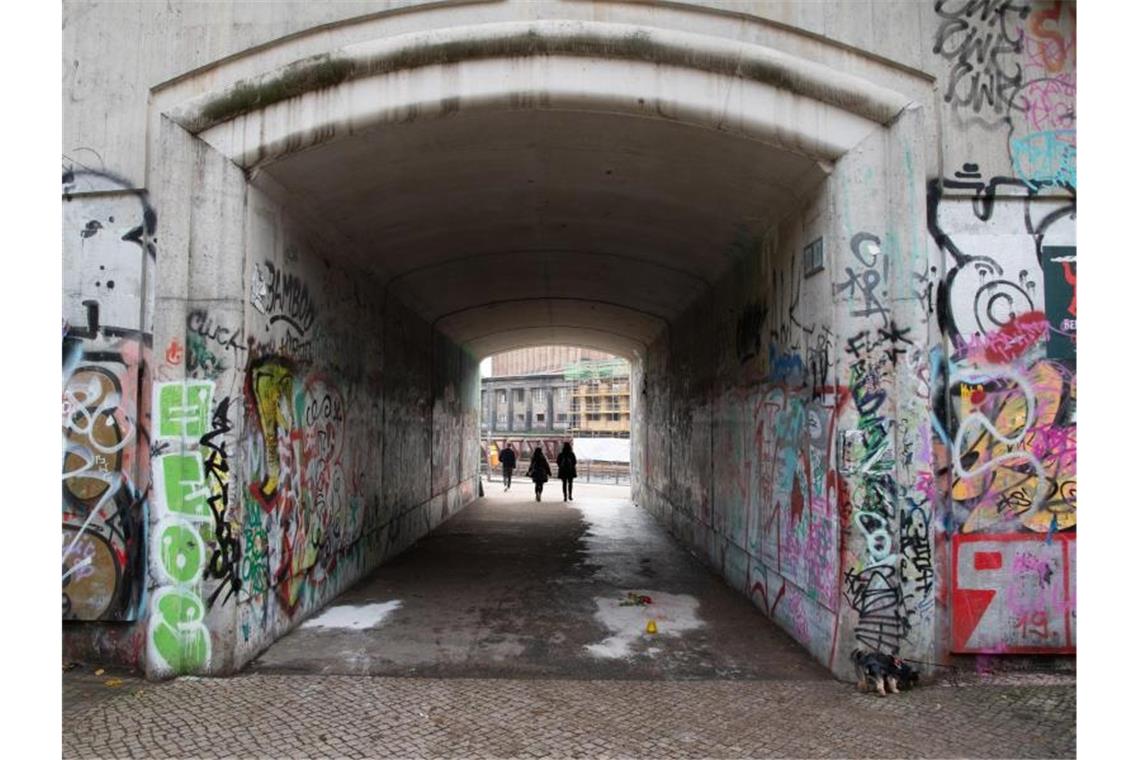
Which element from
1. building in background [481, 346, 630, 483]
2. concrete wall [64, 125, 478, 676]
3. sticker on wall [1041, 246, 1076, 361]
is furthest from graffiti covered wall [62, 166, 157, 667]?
building in background [481, 346, 630, 483]

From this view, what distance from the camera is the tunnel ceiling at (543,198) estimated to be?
6.29 meters

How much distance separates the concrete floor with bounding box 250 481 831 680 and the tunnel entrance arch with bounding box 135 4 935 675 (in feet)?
1.27

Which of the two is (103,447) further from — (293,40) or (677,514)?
(677,514)

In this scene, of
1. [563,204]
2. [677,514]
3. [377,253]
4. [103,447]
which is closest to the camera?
[103,447]

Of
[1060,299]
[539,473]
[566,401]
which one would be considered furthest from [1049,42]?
[566,401]

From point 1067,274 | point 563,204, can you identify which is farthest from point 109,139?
point 1067,274

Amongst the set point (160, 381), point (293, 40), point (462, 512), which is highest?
point (293, 40)

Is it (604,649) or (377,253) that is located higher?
(377,253)

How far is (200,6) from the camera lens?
6.06m

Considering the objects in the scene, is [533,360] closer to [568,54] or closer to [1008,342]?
[568,54]

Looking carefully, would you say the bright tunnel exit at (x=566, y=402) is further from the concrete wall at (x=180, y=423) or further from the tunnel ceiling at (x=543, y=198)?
the concrete wall at (x=180, y=423)

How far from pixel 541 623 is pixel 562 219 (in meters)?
4.67

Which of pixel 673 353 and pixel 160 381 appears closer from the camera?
pixel 160 381

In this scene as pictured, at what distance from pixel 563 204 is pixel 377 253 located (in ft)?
8.26
